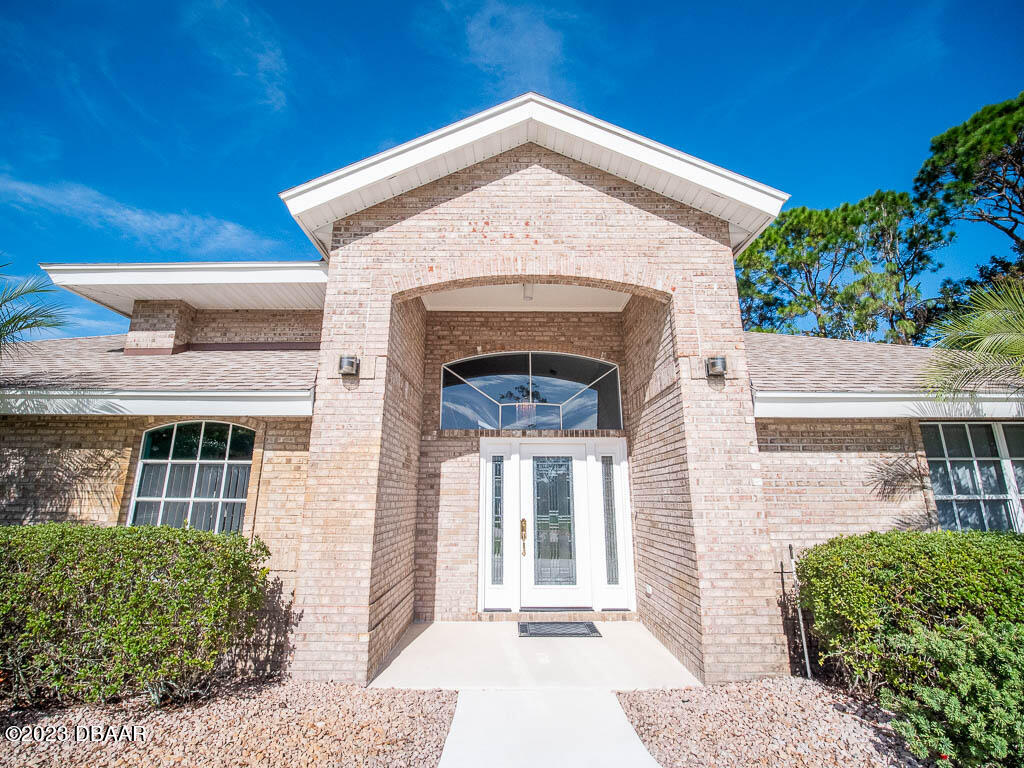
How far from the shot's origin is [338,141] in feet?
34.5

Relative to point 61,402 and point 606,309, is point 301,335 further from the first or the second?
point 606,309

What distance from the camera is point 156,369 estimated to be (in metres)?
6.53

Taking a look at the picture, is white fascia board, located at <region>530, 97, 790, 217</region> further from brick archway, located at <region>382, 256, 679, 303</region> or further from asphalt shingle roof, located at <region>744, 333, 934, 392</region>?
asphalt shingle roof, located at <region>744, 333, 934, 392</region>

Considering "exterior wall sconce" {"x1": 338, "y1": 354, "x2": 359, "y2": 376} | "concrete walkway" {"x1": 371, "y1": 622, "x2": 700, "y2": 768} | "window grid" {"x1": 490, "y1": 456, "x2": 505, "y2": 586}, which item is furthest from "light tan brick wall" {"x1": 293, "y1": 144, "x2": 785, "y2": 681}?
"window grid" {"x1": 490, "y1": 456, "x2": 505, "y2": 586}

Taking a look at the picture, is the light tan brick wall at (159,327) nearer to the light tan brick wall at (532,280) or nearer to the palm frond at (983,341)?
the light tan brick wall at (532,280)

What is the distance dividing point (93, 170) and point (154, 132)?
10.4ft

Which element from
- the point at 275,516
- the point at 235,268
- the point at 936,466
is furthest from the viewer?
→ the point at 235,268

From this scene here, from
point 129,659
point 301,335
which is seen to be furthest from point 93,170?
point 129,659

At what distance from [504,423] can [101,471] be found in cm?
558

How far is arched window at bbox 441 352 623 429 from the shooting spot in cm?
751

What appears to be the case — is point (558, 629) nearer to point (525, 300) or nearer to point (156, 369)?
point (525, 300)

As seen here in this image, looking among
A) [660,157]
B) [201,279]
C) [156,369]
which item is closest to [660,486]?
[660,157]

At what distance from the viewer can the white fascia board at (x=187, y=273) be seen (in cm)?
696

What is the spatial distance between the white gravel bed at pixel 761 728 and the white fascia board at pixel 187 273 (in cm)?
682
